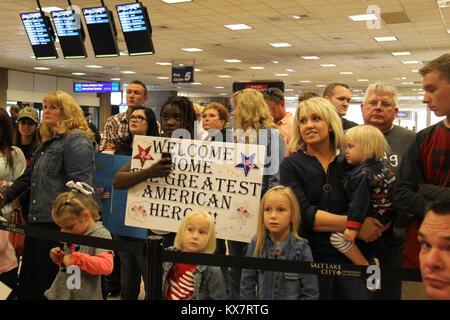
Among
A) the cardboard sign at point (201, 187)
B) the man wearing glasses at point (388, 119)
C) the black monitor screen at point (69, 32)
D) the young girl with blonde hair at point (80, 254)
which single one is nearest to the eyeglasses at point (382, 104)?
the man wearing glasses at point (388, 119)

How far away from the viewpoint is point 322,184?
2.27 m

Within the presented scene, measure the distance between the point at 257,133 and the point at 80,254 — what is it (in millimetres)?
1292

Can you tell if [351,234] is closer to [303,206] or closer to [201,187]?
[303,206]

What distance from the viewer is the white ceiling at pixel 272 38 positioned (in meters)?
9.12

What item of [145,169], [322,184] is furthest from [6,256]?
[322,184]

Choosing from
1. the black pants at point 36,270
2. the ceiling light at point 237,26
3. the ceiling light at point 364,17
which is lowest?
the black pants at point 36,270

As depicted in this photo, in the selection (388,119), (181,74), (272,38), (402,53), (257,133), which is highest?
(402,53)

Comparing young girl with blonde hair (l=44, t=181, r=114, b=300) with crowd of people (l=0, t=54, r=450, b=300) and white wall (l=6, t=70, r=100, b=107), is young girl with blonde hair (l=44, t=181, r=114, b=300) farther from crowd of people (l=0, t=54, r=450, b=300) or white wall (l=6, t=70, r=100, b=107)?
white wall (l=6, t=70, r=100, b=107)

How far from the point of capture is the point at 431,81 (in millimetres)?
2061

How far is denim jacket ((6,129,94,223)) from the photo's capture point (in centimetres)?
305

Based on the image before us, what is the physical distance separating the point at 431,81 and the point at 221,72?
18442 mm

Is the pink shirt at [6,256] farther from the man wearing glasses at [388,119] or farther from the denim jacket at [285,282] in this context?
the man wearing glasses at [388,119]

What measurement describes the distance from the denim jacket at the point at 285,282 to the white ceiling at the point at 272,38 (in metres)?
7.36

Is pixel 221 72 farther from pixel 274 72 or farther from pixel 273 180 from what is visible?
pixel 273 180
